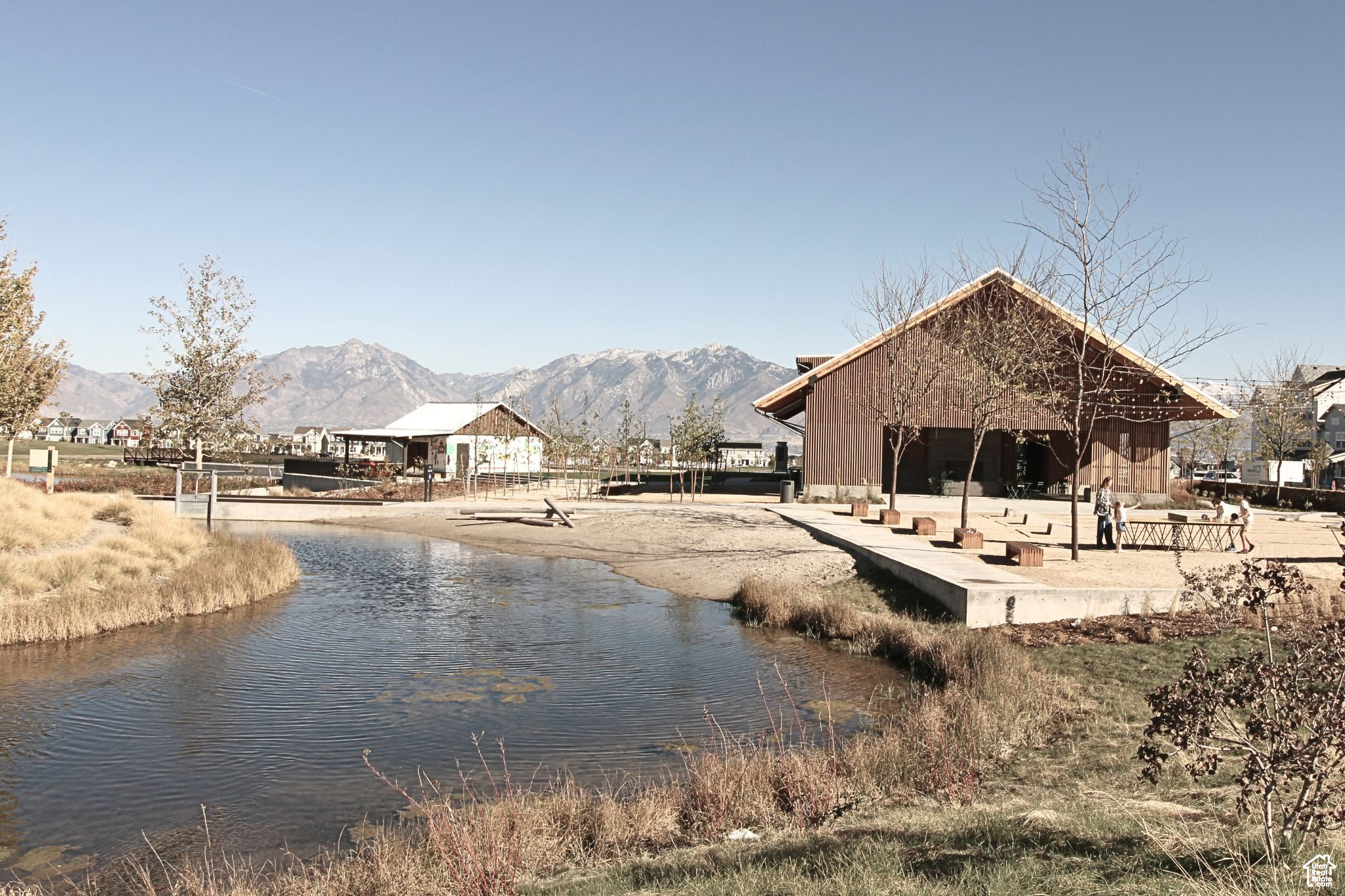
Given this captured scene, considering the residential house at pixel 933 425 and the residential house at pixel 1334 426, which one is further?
the residential house at pixel 1334 426

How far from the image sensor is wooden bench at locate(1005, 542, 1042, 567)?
61.2 feet

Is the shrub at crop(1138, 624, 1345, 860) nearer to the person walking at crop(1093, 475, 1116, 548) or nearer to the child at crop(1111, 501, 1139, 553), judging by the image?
the child at crop(1111, 501, 1139, 553)

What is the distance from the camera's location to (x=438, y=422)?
7119cm

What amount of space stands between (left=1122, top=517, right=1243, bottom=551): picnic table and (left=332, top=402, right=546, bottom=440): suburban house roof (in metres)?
41.7

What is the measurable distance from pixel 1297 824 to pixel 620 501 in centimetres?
3448

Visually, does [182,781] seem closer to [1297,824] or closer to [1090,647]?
[1297,824]

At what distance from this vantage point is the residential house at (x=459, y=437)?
58812 millimetres

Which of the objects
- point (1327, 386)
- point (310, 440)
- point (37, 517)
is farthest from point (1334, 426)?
point (310, 440)

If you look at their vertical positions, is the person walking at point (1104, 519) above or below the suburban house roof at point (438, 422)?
below

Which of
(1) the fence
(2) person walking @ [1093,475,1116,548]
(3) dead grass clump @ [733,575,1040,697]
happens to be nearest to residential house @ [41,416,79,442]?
(1) the fence

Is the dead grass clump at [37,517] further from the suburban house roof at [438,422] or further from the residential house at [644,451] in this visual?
the suburban house roof at [438,422]

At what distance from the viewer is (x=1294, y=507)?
3844cm

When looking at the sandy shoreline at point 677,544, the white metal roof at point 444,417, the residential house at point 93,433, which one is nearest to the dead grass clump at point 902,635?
the sandy shoreline at point 677,544

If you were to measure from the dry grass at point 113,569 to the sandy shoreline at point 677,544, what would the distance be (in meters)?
7.92
